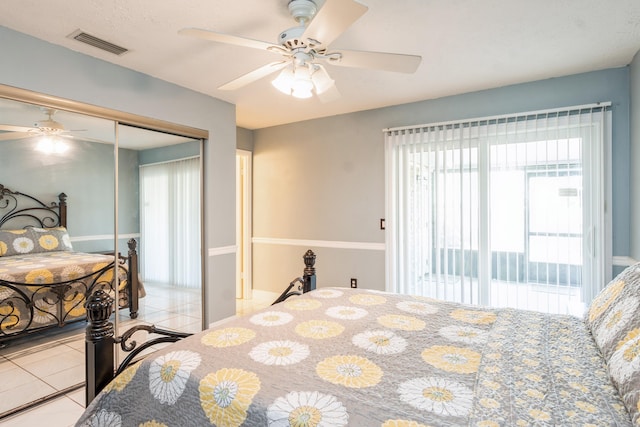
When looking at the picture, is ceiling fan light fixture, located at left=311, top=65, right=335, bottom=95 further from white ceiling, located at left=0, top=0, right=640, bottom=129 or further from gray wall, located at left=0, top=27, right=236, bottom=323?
gray wall, located at left=0, top=27, right=236, bottom=323

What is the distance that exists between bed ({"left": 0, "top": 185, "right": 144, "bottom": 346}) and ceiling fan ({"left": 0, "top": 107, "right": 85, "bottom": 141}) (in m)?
0.35

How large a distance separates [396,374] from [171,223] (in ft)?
9.10

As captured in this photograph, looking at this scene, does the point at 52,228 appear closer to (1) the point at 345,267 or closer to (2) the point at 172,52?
(2) the point at 172,52

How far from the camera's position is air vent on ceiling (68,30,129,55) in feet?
7.76

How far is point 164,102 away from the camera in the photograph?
3.24 meters

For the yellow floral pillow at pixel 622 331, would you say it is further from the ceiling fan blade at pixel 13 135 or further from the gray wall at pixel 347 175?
the ceiling fan blade at pixel 13 135

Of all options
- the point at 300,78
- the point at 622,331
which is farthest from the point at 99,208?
the point at 622,331

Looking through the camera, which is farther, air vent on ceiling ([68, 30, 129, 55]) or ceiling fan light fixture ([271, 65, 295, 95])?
air vent on ceiling ([68, 30, 129, 55])

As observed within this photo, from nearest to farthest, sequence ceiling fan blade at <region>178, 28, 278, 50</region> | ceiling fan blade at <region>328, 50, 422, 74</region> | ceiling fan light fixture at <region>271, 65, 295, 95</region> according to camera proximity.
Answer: ceiling fan blade at <region>178, 28, 278, 50</region>, ceiling fan blade at <region>328, 50, 422, 74</region>, ceiling fan light fixture at <region>271, 65, 295, 95</region>

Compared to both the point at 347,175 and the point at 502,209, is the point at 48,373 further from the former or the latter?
the point at 502,209

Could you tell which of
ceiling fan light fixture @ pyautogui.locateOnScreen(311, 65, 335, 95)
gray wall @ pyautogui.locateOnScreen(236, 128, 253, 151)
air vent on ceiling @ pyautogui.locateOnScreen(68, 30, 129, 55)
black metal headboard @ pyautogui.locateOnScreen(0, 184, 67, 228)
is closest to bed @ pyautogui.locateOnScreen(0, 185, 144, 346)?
black metal headboard @ pyautogui.locateOnScreen(0, 184, 67, 228)

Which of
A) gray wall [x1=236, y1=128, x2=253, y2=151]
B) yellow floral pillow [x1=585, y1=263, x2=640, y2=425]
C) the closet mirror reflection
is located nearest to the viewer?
yellow floral pillow [x1=585, y1=263, x2=640, y2=425]

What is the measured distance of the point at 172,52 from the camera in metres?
2.64

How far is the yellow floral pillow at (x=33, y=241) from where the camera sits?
2322 millimetres
